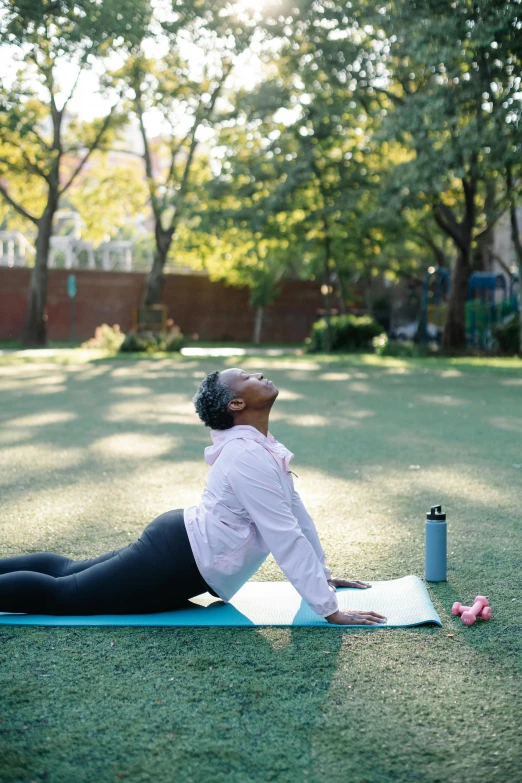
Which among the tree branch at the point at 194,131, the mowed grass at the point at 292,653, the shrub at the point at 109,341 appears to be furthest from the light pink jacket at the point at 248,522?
the tree branch at the point at 194,131

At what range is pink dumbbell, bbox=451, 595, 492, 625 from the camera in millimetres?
3650

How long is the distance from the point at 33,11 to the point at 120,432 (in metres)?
10.2

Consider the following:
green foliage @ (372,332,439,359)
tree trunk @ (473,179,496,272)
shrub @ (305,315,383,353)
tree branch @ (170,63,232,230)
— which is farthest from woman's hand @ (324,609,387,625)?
tree branch @ (170,63,232,230)

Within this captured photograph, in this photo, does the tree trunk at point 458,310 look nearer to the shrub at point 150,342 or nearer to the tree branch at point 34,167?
the shrub at point 150,342

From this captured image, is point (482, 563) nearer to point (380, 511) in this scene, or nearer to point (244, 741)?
point (380, 511)

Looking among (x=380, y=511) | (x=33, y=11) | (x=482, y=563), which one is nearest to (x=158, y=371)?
(x=33, y=11)

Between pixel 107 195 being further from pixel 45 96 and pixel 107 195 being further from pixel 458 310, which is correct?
pixel 458 310

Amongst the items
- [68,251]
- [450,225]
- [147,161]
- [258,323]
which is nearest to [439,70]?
[450,225]

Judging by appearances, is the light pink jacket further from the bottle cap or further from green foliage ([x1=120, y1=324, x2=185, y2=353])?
green foliage ([x1=120, y1=324, x2=185, y2=353])

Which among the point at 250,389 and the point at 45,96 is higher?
the point at 45,96

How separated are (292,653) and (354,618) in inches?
13.2

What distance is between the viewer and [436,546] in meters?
4.25

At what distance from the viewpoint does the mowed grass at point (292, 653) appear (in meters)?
2.53

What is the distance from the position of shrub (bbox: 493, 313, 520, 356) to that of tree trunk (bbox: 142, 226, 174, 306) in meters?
10.9
